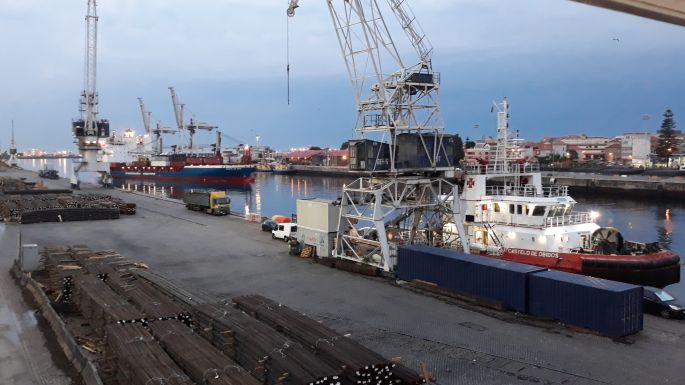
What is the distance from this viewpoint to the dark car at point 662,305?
19.6 metres

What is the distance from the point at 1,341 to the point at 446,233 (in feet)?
71.3

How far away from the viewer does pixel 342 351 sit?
12555 millimetres

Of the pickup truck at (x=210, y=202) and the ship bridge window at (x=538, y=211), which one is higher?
the ship bridge window at (x=538, y=211)

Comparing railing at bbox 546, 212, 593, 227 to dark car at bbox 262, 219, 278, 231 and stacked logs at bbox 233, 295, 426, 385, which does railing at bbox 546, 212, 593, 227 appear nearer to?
stacked logs at bbox 233, 295, 426, 385

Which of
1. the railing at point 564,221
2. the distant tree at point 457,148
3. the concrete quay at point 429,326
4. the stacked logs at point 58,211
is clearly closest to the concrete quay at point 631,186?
the distant tree at point 457,148

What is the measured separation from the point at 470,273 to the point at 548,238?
8.67 metres

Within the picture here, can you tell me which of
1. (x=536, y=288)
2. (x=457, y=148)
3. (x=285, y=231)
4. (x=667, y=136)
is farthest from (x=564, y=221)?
(x=667, y=136)

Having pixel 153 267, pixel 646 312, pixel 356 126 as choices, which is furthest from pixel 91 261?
pixel 646 312

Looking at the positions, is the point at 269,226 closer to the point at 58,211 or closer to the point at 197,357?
the point at 58,211

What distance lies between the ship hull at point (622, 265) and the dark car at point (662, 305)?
4.65m

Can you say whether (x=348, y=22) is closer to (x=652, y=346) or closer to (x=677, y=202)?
(x=652, y=346)

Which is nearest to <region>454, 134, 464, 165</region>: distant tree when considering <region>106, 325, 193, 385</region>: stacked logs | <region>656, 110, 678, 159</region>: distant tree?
<region>106, 325, 193, 385</region>: stacked logs

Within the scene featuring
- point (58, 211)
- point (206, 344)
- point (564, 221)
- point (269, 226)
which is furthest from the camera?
point (58, 211)

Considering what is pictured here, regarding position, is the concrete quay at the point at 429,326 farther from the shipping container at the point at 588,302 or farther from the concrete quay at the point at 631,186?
the concrete quay at the point at 631,186
